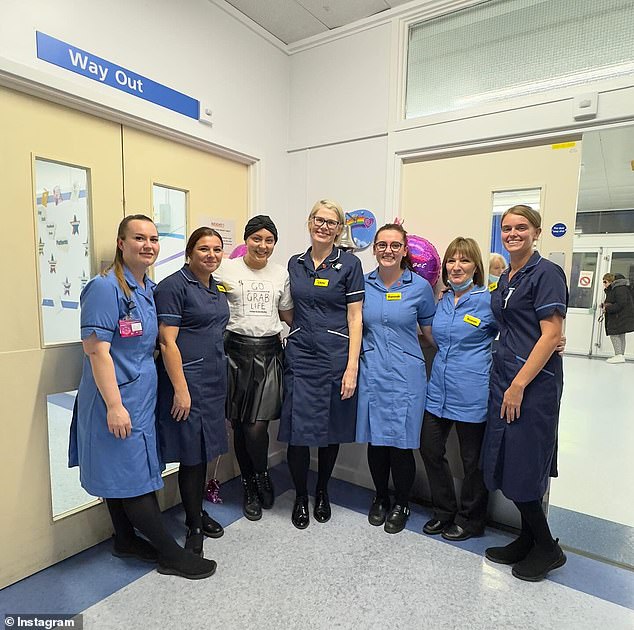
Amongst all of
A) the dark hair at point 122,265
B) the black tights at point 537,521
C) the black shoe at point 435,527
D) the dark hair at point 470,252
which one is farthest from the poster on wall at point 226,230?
the black tights at point 537,521

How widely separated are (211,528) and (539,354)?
1758mm

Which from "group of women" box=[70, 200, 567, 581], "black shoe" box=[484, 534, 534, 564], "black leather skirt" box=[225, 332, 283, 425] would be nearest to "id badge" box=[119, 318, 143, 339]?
"group of women" box=[70, 200, 567, 581]

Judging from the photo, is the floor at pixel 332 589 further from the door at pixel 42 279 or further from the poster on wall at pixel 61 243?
the poster on wall at pixel 61 243

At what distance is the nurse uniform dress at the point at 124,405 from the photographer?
1.70 meters

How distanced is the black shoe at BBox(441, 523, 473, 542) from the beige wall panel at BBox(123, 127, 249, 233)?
2065mm

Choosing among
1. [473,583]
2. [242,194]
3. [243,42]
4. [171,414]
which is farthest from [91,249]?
[473,583]

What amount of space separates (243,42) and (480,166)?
159 centimetres

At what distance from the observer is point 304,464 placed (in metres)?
2.34

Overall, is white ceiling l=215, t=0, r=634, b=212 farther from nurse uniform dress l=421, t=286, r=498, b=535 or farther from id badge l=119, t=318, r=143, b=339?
id badge l=119, t=318, r=143, b=339

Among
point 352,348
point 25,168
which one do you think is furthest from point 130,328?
point 352,348

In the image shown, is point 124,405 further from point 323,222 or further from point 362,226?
point 362,226

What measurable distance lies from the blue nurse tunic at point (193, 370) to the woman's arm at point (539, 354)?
4.27 ft

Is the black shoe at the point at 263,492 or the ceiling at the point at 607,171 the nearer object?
the ceiling at the point at 607,171

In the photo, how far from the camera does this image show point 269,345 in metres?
2.25
